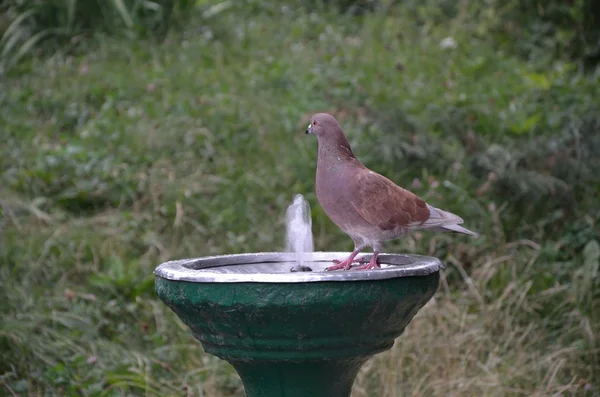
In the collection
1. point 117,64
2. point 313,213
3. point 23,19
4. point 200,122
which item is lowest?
point 313,213

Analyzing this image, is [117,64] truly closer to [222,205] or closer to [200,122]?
[200,122]

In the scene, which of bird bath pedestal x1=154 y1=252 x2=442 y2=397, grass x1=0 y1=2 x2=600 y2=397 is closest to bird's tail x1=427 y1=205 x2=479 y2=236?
bird bath pedestal x1=154 y1=252 x2=442 y2=397

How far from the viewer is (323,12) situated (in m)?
8.56

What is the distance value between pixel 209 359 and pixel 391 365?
0.87m

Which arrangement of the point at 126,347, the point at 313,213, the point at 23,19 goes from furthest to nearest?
1. the point at 23,19
2. the point at 313,213
3. the point at 126,347

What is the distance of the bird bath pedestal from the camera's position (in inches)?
83.7

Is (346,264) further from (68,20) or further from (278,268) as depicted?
(68,20)

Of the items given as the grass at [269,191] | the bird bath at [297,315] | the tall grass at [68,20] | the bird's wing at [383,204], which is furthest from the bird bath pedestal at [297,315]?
the tall grass at [68,20]

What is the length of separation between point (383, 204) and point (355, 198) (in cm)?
10

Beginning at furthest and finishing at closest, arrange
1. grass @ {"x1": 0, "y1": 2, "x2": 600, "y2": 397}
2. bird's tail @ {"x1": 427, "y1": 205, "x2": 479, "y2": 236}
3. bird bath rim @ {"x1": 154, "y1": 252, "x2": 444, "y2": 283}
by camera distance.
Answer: grass @ {"x1": 0, "y1": 2, "x2": 600, "y2": 397} → bird's tail @ {"x1": 427, "y1": 205, "x2": 479, "y2": 236} → bird bath rim @ {"x1": 154, "y1": 252, "x2": 444, "y2": 283}

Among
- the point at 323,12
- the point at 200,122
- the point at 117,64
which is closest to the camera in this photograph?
the point at 200,122

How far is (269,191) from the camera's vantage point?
17.1 ft

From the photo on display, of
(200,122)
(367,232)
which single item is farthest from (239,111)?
(367,232)

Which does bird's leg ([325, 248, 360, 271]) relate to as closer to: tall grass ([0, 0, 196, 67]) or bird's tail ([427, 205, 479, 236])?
bird's tail ([427, 205, 479, 236])
